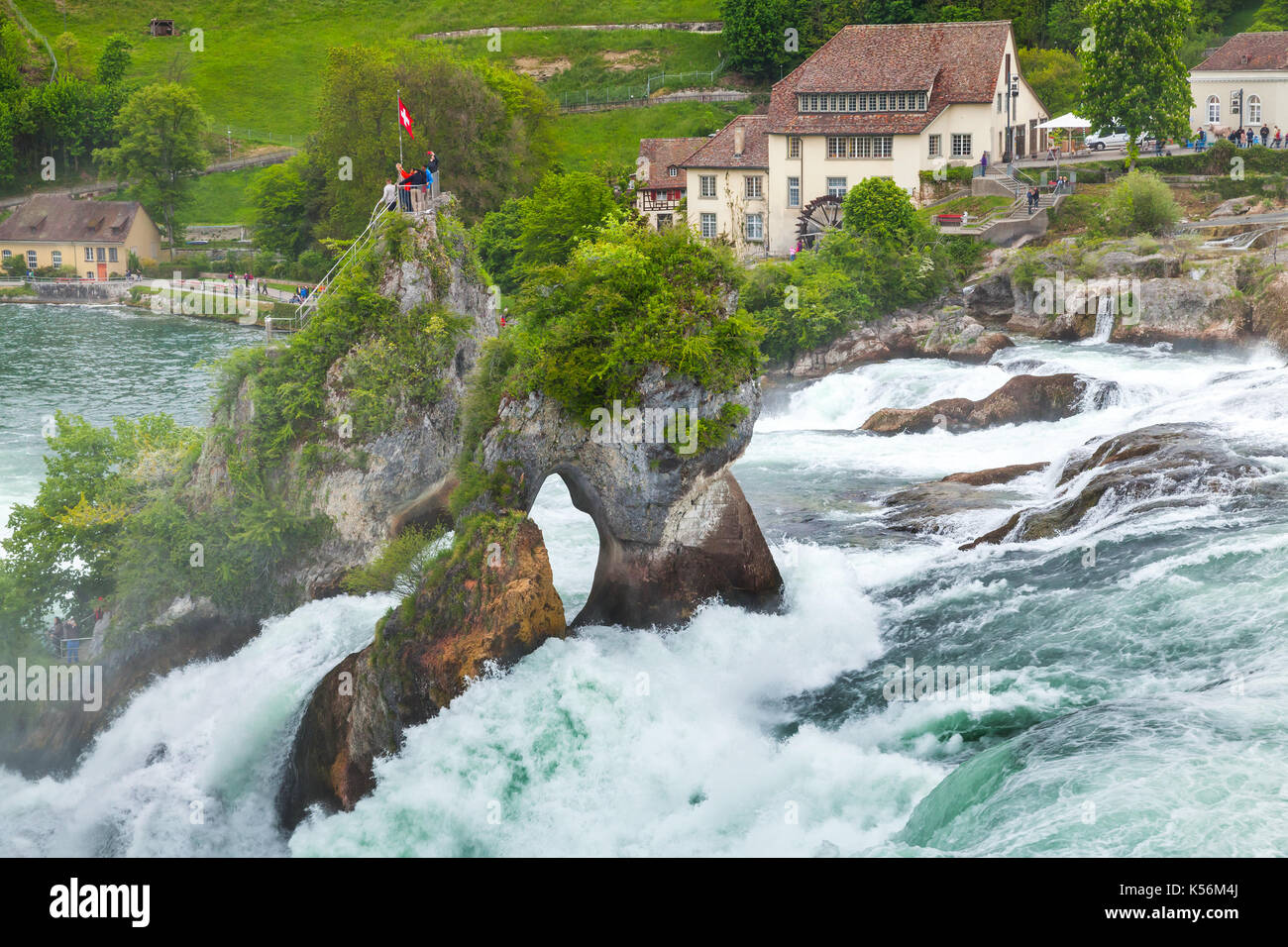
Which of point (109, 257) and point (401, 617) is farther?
point (109, 257)

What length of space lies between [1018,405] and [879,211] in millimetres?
21555

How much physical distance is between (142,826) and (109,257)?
298 ft

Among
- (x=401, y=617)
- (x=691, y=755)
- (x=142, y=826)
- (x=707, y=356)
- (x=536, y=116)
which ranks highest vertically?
(x=536, y=116)

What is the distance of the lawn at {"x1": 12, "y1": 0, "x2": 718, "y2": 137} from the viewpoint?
136 meters

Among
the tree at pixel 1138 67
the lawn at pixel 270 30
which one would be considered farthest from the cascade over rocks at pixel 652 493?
the lawn at pixel 270 30

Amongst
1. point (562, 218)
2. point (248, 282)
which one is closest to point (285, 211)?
point (248, 282)

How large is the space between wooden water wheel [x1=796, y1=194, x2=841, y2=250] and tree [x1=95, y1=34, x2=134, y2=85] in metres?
81.6

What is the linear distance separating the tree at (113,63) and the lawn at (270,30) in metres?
3.54

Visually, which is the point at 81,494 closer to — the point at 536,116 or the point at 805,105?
the point at 805,105

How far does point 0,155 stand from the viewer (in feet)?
405

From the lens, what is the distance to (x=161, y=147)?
113750 millimetres

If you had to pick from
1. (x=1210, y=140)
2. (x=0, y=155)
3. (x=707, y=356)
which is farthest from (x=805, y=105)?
(x=0, y=155)

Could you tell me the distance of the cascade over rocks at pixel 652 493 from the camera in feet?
105

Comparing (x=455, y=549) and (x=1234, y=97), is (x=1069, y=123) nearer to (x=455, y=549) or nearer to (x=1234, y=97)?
(x=1234, y=97)
